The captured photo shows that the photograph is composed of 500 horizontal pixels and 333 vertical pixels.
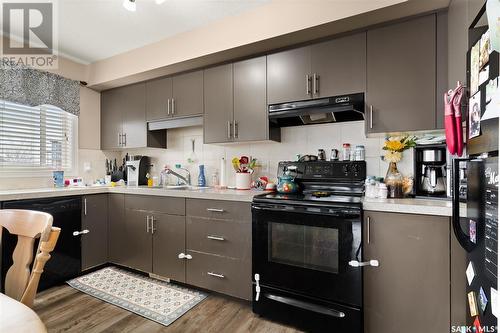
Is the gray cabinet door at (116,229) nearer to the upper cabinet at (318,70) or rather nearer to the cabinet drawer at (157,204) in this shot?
the cabinet drawer at (157,204)

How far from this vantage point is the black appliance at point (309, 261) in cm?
157

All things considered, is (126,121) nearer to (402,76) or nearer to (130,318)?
(130,318)

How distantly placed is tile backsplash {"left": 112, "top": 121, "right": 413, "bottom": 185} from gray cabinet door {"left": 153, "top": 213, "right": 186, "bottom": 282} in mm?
682

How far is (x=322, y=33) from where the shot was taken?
6.24 feet

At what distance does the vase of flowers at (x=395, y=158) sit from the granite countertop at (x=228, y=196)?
0.16 metres

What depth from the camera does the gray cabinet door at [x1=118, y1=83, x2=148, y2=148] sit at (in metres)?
2.88

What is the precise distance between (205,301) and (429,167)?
1989mm

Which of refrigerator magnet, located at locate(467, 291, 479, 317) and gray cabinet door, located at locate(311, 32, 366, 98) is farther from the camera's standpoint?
gray cabinet door, located at locate(311, 32, 366, 98)

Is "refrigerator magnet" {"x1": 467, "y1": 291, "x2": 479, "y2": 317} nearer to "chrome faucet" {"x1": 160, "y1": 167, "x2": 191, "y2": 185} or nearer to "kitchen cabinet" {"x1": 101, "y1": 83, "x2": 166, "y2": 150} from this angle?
"chrome faucet" {"x1": 160, "y1": 167, "x2": 191, "y2": 185}

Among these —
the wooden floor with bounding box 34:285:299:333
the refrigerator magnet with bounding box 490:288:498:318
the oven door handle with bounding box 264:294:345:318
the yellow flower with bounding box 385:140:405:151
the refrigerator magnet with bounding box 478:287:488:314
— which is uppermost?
the yellow flower with bounding box 385:140:405:151

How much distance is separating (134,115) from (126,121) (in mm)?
157

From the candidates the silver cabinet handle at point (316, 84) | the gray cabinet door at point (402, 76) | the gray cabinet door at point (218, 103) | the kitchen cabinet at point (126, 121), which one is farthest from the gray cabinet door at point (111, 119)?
the gray cabinet door at point (402, 76)

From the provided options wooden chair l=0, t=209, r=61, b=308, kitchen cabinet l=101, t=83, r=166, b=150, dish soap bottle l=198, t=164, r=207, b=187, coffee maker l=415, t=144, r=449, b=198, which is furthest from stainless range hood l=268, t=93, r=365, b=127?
wooden chair l=0, t=209, r=61, b=308

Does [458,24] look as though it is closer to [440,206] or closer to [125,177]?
[440,206]
